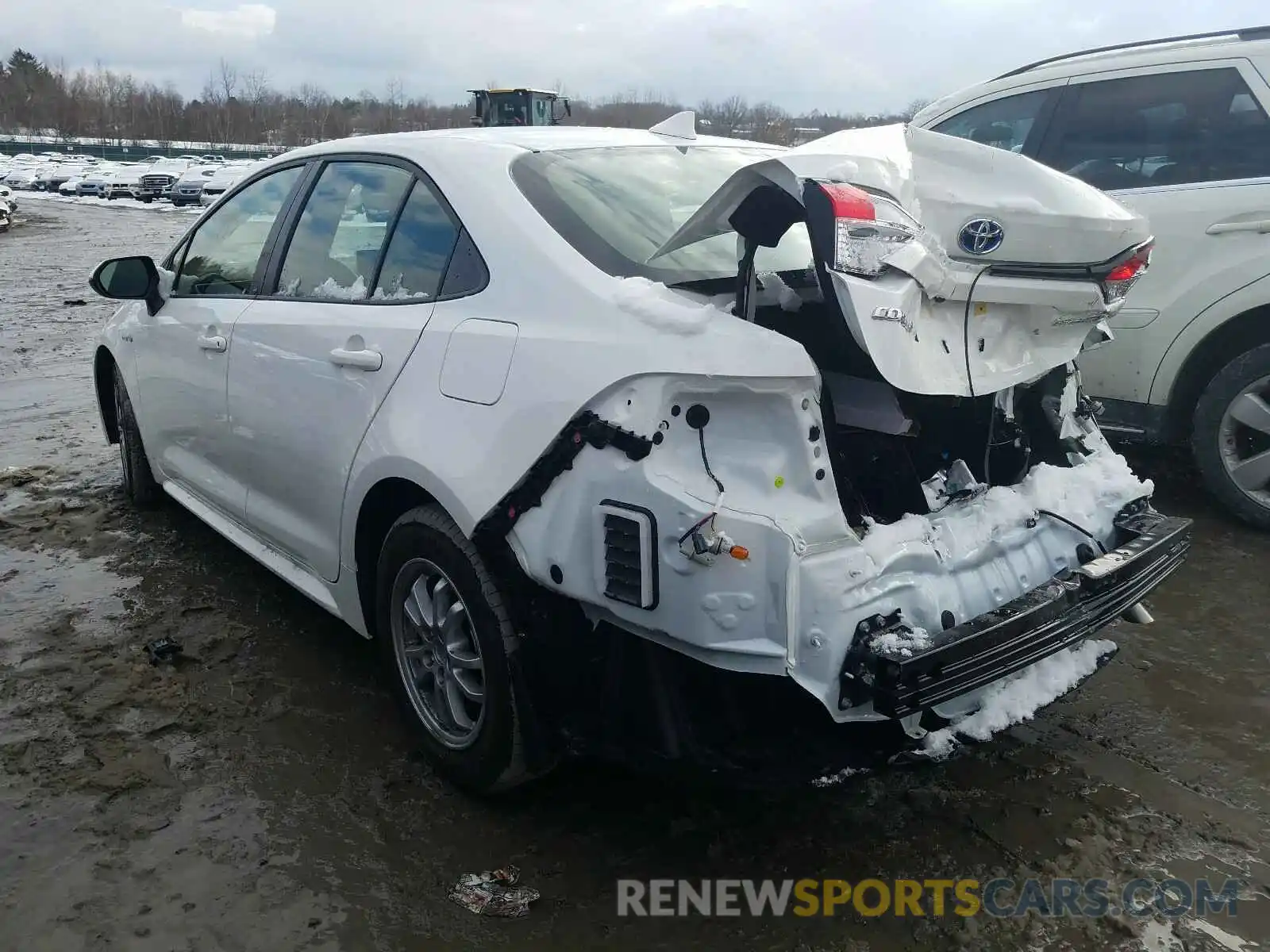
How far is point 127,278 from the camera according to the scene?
4164 mm

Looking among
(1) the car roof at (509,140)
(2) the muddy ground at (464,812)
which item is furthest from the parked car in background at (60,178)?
(2) the muddy ground at (464,812)

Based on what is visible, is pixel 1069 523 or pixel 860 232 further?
pixel 1069 523

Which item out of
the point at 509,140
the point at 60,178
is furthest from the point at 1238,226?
the point at 60,178

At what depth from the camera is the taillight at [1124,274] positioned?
2514 mm

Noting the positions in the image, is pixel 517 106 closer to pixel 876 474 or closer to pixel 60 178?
pixel 876 474

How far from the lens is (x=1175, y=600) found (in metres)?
3.93

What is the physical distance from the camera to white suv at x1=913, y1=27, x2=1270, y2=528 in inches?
170

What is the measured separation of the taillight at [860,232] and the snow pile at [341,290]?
5.04 ft

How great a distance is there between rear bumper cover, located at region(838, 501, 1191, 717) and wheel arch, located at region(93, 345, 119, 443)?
429 centimetres

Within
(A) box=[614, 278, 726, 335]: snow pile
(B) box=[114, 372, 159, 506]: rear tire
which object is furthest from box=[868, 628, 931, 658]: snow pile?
(B) box=[114, 372, 159, 506]: rear tire

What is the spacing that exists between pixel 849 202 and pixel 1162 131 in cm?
335

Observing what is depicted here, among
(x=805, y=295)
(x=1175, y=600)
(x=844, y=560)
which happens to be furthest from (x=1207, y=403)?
(x=844, y=560)

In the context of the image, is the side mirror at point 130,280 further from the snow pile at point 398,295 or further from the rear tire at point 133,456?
the snow pile at point 398,295

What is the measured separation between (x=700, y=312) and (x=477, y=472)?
2.20 ft
